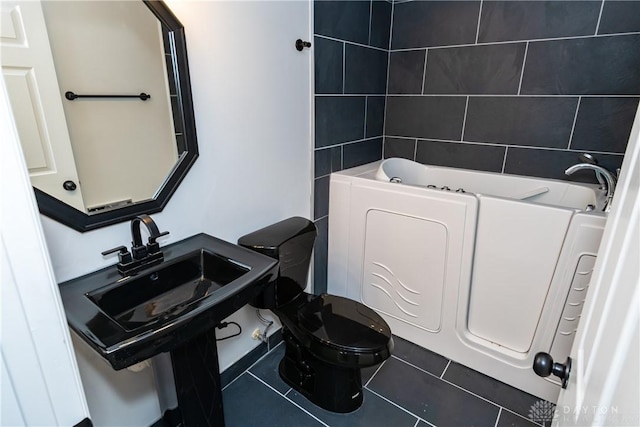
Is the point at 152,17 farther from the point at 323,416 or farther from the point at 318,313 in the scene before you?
the point at 323,416

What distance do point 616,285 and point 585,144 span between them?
177 cm

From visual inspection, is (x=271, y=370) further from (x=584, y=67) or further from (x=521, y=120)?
(x=584, y=67)

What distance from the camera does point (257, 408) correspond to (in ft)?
5.36

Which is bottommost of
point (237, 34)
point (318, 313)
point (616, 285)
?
point (318, 313)

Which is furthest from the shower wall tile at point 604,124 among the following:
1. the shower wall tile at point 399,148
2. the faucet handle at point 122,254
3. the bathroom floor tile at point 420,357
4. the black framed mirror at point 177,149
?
the faucet handle at point 122,254

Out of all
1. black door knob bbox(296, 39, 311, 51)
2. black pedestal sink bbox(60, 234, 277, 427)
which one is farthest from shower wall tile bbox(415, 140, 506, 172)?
black pedestal sink bbox(60, 234, 277, 427)

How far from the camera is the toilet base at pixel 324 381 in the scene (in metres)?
1.57

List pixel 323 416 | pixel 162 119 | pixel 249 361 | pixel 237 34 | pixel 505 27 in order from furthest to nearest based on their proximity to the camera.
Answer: pixel 505 27, pixel 249 361, pixel 323 416, pixel 237 34, pixel 162 119

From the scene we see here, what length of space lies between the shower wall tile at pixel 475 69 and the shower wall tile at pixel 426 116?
0.07 meters

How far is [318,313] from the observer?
161 cm

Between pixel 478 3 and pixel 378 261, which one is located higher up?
pixel 478 3

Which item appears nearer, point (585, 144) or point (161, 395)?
point (161, 395)

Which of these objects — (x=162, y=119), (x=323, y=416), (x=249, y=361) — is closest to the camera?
(x=162, y=119)

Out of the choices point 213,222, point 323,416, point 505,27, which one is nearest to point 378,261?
point 323,416
